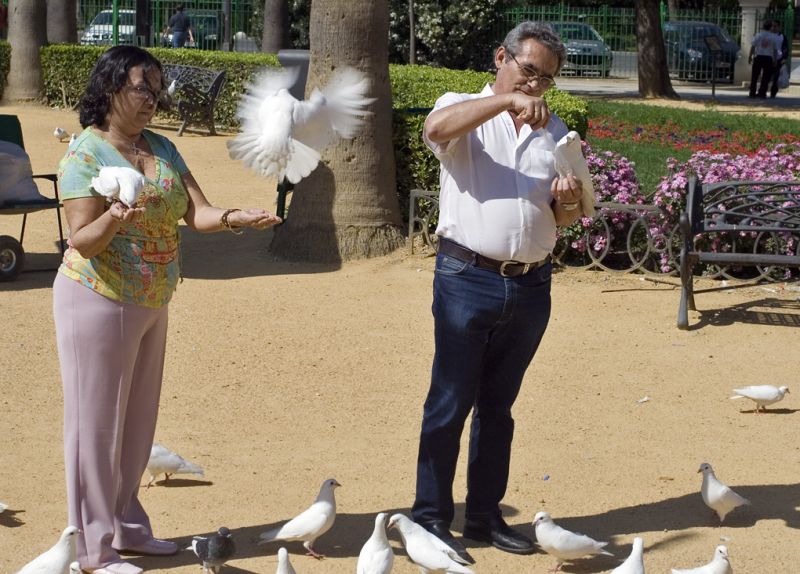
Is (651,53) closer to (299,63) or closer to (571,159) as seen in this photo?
(299,63)

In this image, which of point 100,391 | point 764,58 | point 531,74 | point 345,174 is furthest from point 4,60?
point 531,74

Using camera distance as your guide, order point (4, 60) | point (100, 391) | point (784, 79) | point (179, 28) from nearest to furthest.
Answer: point (100, 391) < point (4, 60) < point (179, 28) < point (784, 79)

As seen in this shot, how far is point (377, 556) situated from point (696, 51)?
94.3 feet

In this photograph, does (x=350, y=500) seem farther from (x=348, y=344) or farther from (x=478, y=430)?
(x=348, y=344)

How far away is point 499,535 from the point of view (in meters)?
4.70

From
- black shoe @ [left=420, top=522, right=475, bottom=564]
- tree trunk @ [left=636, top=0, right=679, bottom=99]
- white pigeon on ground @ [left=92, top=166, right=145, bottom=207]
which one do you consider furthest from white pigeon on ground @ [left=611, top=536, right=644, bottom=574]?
tree trunk @ [left=636, top=0, right=679, bottom=99]

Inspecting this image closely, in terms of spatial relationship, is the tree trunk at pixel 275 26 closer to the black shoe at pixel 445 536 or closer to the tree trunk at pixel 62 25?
the tree trunk at pixel 62 25

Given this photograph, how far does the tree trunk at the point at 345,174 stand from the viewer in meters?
9.62

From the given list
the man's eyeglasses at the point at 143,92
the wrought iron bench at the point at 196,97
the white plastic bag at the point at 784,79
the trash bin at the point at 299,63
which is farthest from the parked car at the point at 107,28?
the man's eyeglasses at the point at 143,92

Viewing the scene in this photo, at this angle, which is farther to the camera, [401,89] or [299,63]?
[401,89]

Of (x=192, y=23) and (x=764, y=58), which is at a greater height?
(x=192, y=23)

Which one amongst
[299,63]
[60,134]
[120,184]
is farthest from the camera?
[60,134]

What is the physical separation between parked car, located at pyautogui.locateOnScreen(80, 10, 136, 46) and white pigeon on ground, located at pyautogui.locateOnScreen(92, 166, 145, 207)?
26.3m

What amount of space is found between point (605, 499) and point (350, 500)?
108 cm
